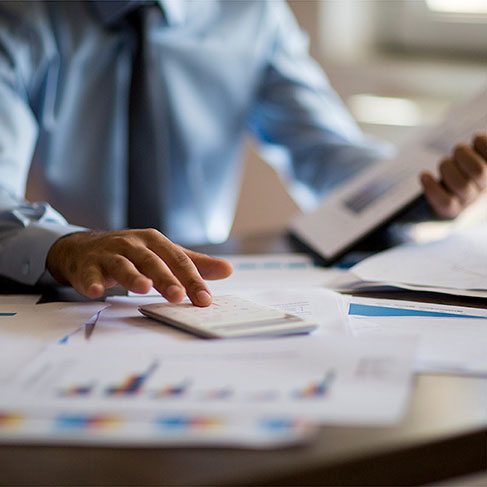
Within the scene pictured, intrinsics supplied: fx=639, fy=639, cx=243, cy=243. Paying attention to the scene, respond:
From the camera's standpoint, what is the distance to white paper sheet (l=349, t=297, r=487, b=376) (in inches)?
16.3

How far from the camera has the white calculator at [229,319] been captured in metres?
0.45

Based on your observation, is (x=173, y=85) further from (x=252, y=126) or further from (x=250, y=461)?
(x=250, y=461)

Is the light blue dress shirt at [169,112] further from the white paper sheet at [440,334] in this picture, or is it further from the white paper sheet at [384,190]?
the white paper sheet at [440,334]

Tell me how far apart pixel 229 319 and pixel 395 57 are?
1.57 m

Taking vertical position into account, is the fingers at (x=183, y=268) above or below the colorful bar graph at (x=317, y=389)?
below

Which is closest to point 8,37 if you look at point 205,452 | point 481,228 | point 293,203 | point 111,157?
point 111,157

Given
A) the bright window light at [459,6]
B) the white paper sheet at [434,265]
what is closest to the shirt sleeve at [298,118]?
the white paper sheet at [434,265]

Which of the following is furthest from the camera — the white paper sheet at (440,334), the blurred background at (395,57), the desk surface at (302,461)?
the blurred background at (395,57)

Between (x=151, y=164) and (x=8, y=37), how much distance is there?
0.29 m

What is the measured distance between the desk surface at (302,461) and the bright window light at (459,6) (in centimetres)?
175

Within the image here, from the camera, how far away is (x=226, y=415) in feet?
1.06

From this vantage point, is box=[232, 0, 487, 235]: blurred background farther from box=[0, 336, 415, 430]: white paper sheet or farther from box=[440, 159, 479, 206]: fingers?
box=[0, 336, 415, 430]: white paper sheet

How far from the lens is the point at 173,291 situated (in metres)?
0.52

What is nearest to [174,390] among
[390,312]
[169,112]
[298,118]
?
[390,312]
